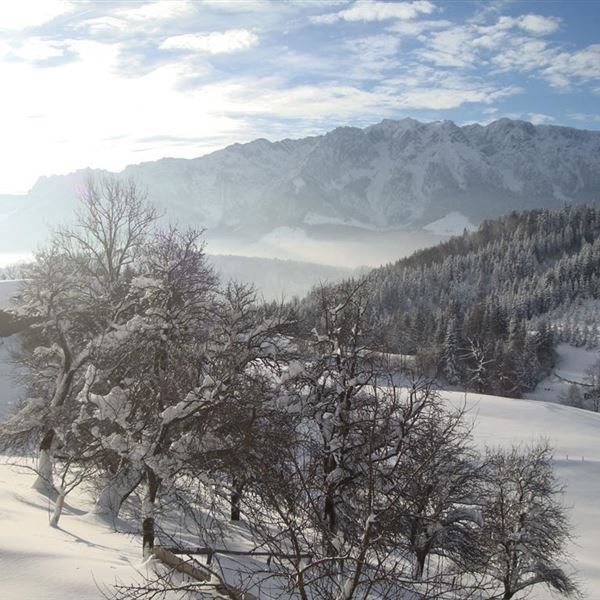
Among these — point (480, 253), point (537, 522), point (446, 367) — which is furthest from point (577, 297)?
point (537, 522)

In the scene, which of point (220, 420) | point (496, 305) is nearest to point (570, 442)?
point (220, 420)

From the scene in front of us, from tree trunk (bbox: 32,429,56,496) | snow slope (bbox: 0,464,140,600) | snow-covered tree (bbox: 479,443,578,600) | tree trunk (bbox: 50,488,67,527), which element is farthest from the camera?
snow-covered tree (bbox: 479,443,578,600)

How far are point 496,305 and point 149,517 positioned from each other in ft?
428

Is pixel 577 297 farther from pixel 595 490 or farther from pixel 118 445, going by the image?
pixel 118 445

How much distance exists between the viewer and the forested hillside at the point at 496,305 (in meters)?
105

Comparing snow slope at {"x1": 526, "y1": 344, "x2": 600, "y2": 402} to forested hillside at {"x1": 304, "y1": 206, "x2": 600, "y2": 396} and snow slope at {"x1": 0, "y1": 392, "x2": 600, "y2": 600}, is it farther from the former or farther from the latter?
snow slope at {"x1": 0, "y1": 392, "x2": 600, "y2": 600}

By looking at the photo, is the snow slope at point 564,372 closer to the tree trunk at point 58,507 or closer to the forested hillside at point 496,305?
the forested hillside at point 496,305

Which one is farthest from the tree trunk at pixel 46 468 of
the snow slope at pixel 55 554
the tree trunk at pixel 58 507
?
the tree trunk at pixel 58 507

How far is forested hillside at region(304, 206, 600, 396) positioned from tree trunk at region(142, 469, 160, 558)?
63193mm

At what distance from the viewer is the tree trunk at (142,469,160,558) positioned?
10.2 meters

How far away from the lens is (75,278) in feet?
59.2

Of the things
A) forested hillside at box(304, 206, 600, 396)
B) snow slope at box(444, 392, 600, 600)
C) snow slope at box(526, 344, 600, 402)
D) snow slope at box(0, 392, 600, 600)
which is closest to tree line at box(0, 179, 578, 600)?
snow slope at box(0, 392, 600, 600)

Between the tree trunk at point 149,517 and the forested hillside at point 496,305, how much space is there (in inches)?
2488

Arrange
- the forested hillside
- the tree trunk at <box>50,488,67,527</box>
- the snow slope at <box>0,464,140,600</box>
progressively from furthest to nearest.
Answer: the forested hillside, the tree trunk at <box>50,488,67,527</box>, the snow slope at <box>0,464,140,600</box>
